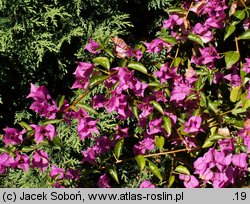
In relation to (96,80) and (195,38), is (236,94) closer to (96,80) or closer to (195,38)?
(195,38)

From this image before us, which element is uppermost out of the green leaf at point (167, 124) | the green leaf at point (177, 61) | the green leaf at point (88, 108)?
the green leaf at point (177, 61)

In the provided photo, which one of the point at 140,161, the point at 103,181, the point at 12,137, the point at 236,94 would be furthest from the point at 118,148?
the point at 236,94

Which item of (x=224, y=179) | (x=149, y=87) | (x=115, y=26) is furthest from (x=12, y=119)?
(x=224, y=179)

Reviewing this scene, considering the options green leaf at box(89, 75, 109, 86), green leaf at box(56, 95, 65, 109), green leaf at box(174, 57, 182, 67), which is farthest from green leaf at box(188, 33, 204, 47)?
green leaf at box(56, 95, 65, 109)

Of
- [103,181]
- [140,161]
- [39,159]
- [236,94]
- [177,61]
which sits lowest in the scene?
[103,181]

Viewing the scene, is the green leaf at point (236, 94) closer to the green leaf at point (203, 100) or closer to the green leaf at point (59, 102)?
the green leaf at point (203, 100)

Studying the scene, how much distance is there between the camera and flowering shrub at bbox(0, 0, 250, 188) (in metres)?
1.71

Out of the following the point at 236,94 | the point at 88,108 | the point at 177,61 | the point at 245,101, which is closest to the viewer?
the point at 88,108

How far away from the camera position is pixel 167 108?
1.95m

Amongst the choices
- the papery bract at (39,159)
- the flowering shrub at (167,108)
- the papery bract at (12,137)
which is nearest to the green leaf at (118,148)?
the flowering shrub at (167,108)

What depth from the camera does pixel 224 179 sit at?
1798 millimetres

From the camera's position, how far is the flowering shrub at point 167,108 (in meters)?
1.71

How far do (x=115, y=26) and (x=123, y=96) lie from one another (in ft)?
2.30

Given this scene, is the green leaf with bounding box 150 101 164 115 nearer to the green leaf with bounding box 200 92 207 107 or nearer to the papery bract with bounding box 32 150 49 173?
the green leaf with bounding box 200 92 207 107
